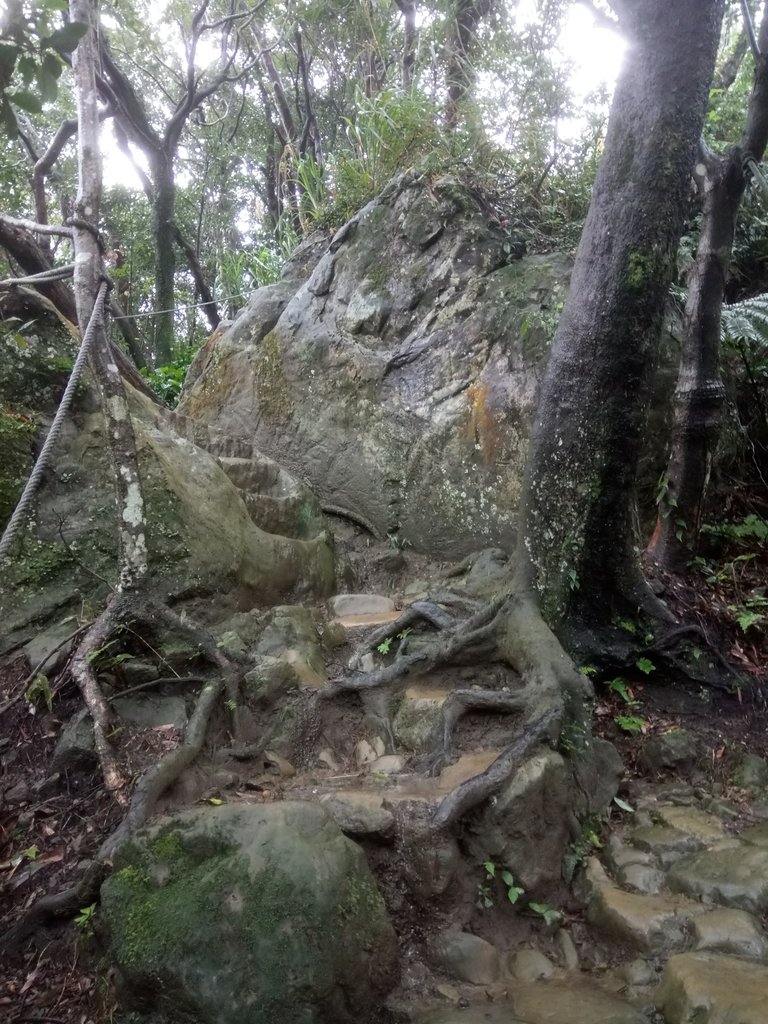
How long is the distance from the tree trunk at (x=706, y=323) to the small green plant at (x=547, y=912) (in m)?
2.59

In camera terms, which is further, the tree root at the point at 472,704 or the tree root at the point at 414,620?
the tree root at the point at 414,620

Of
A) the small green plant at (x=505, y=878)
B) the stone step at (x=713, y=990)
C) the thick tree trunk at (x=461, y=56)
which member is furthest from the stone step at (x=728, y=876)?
the thick tree trunk at (x=461, y=56)

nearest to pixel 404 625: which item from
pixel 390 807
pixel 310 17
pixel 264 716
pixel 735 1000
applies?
pixel 264 716

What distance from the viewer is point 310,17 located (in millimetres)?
10352

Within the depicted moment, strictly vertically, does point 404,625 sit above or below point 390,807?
above

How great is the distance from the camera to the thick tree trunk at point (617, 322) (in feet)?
11.7

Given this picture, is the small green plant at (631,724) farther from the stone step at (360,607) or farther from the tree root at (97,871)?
the tree root at (97,871)

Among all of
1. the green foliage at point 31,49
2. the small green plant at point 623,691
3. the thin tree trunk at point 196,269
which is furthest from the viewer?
the thin tree trunk at point 196,269

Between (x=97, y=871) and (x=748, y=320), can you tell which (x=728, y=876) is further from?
(x=748, y=320)

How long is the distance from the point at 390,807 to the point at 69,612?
213cm

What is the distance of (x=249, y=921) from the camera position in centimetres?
225

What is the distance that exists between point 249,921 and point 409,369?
4.36 metres

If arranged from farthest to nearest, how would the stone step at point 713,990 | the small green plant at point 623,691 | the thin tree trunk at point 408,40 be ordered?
the thin tree trunk at point 408,40 → the small green plant at point 623,691 → the stone step at point 713,990

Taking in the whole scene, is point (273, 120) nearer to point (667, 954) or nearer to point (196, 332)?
point (196, 332)
